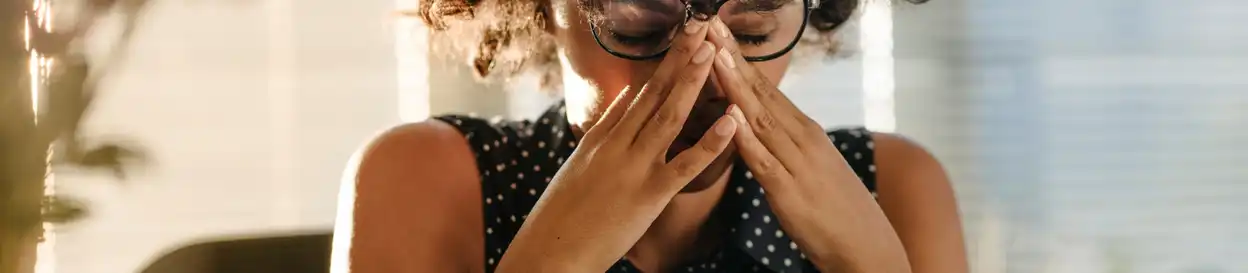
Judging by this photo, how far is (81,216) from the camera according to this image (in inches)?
42.1

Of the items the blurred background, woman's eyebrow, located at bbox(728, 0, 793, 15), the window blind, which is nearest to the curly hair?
the blurred background

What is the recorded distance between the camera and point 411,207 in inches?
31.4

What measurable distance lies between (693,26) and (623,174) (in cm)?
12

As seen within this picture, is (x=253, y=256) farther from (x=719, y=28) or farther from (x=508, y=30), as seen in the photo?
(x=719, y=28)

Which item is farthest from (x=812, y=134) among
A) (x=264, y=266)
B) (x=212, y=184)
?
(x=212, y=184)

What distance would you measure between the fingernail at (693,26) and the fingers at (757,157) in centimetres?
6

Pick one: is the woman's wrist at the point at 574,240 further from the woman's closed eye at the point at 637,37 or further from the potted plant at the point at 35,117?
the potted plant at the point at 35,117

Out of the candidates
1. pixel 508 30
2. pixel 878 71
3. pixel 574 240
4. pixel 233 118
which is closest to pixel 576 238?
pixel 574 240

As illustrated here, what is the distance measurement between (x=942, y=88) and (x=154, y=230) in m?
1.03

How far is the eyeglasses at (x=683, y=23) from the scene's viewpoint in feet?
2.30

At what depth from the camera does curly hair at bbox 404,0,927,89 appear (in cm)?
94

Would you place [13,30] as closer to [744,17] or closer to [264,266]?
[264,266]

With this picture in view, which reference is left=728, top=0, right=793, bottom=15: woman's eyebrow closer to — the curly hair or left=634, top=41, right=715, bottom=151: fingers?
left=634, top=41, right=715, bottom=151: fingers

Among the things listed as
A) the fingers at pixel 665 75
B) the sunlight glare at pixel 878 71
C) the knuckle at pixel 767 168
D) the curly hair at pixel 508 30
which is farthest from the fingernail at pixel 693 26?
the sunlight glare at pixel 878 71
